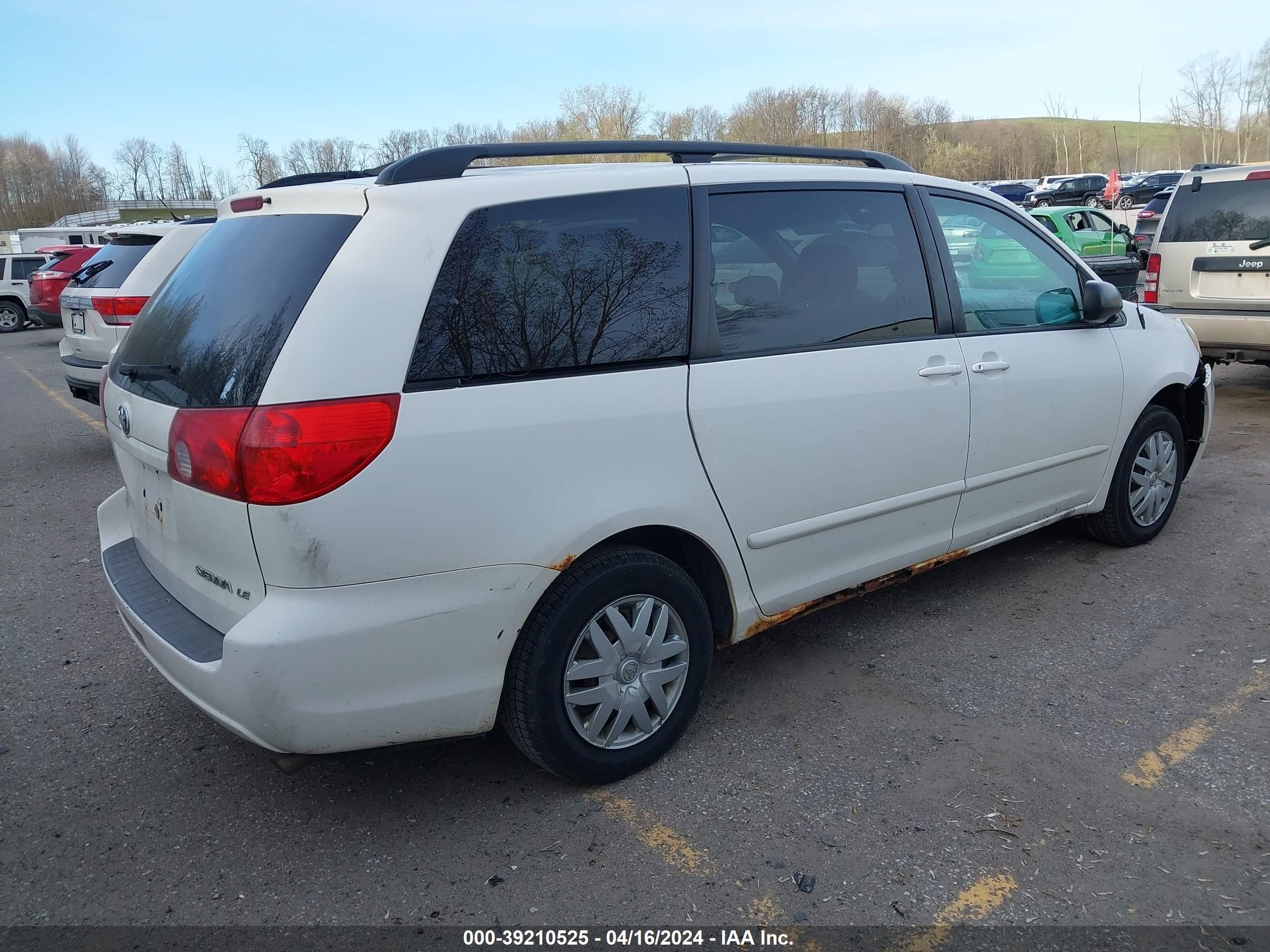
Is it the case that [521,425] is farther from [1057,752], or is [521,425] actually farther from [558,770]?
[1057,752]

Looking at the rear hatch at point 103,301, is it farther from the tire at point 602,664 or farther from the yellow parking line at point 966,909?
the yellow parking line at point 966,909

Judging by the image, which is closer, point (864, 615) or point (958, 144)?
point (864, 615)

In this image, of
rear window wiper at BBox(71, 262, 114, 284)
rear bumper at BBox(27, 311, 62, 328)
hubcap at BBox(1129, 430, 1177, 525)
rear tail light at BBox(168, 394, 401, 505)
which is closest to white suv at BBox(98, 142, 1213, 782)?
rear tail light at BBox(168, 394, 401, 505)

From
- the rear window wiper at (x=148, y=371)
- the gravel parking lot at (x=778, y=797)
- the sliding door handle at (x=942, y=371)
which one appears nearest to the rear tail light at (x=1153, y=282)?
the gravel parking lot at (x=778, y=797)

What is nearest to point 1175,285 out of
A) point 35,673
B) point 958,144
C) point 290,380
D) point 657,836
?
point 657,836

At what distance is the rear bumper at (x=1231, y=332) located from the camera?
24.7 ft

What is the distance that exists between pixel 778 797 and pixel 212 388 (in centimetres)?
196

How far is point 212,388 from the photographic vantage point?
251cm

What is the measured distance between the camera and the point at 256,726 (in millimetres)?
2412

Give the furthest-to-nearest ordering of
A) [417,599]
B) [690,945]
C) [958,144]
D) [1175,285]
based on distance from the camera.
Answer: [958,144] < [1175,285] < [417,599] < [690,945]

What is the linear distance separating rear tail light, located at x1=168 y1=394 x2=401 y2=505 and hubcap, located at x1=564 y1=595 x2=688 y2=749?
0.83 meters

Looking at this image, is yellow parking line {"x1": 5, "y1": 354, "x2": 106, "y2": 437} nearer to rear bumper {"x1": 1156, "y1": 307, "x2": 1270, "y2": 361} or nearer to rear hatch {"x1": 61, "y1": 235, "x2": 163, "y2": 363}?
rear hatch {"x1": 61, "y1": 235, "x2": 163, "y2": 363}

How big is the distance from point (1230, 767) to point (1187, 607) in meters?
1.34

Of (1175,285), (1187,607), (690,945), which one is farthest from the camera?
(1175,285)
